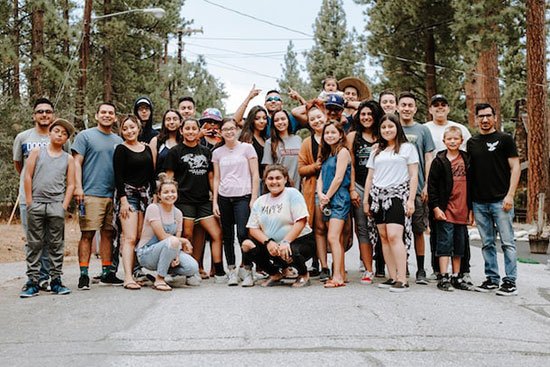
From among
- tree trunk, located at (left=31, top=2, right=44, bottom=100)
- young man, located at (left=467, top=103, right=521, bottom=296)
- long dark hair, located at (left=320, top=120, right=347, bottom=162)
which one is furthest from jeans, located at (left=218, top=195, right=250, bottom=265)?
tree trunk, located at (left=31, top=2, right=44, bottom=100)

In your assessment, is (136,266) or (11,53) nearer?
(136,266)

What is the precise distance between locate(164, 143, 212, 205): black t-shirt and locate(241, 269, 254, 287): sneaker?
1016mm

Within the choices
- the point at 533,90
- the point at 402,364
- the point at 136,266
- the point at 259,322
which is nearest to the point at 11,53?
the point at 136,266

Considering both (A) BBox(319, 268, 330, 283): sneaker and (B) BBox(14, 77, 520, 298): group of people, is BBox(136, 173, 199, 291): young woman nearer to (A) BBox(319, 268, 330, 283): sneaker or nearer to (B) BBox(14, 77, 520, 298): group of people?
(B) BBox(14, 77, 520, 298): group of people

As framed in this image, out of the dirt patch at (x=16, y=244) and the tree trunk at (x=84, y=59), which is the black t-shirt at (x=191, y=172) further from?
the tree trunk at (x=84, y=59)

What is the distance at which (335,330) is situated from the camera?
4.97 metres

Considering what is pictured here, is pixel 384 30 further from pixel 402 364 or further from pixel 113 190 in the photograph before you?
pixel 402 364

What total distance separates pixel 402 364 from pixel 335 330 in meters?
0.93

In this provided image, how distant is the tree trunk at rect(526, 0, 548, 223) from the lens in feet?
57.6

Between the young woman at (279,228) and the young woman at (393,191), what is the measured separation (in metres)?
0.81

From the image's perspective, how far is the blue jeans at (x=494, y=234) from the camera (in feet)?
22.4

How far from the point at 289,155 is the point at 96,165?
2.28m

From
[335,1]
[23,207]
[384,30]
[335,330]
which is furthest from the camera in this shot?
[335,1]

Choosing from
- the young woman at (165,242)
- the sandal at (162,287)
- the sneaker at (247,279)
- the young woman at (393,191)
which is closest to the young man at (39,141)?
the young woman at (165,242)
